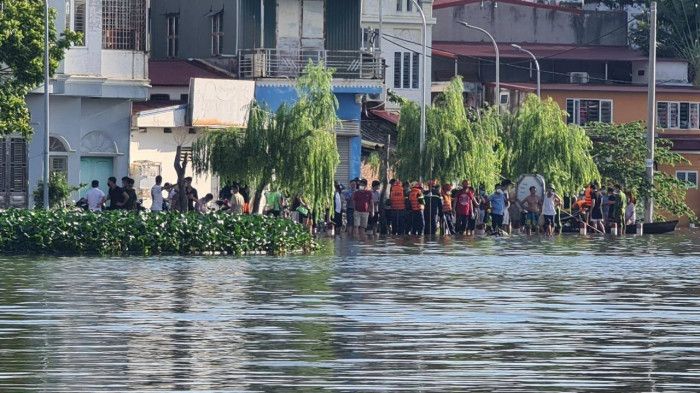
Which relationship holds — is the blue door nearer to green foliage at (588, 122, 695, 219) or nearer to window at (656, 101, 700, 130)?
green foliage at (588, 122, 695, 219)

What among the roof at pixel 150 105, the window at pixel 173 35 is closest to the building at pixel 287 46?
the window at pixel 173 35

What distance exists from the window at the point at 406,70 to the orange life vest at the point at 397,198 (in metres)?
30.7

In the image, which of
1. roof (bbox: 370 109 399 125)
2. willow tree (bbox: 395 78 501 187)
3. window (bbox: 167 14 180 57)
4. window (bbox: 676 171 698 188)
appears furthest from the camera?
window (bbox: 676 171 698 188)

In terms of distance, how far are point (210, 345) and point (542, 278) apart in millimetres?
14393

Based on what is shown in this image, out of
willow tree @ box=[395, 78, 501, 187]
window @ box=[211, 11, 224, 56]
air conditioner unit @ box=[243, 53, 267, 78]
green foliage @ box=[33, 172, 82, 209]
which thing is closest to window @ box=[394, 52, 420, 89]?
window @ box=[211, 11, 224, 56]

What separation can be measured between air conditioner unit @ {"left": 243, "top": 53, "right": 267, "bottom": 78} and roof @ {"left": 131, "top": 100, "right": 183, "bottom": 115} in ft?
8.64

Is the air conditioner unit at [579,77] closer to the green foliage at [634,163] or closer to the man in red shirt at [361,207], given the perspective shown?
the green foliage at [634,163]

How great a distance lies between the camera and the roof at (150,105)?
60963 millimetres

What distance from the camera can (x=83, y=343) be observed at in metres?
20.6

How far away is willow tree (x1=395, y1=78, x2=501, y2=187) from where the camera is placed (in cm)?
6319

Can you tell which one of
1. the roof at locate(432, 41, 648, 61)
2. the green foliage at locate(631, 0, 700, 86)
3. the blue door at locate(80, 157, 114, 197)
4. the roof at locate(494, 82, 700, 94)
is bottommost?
the blue door at locate(80, 157, 114, 197)

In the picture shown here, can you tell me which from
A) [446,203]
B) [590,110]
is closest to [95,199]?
[446,203]

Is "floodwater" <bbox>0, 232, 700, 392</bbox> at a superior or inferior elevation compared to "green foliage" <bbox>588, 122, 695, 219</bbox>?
inferior

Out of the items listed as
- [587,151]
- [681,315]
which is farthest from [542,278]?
[587,151]
